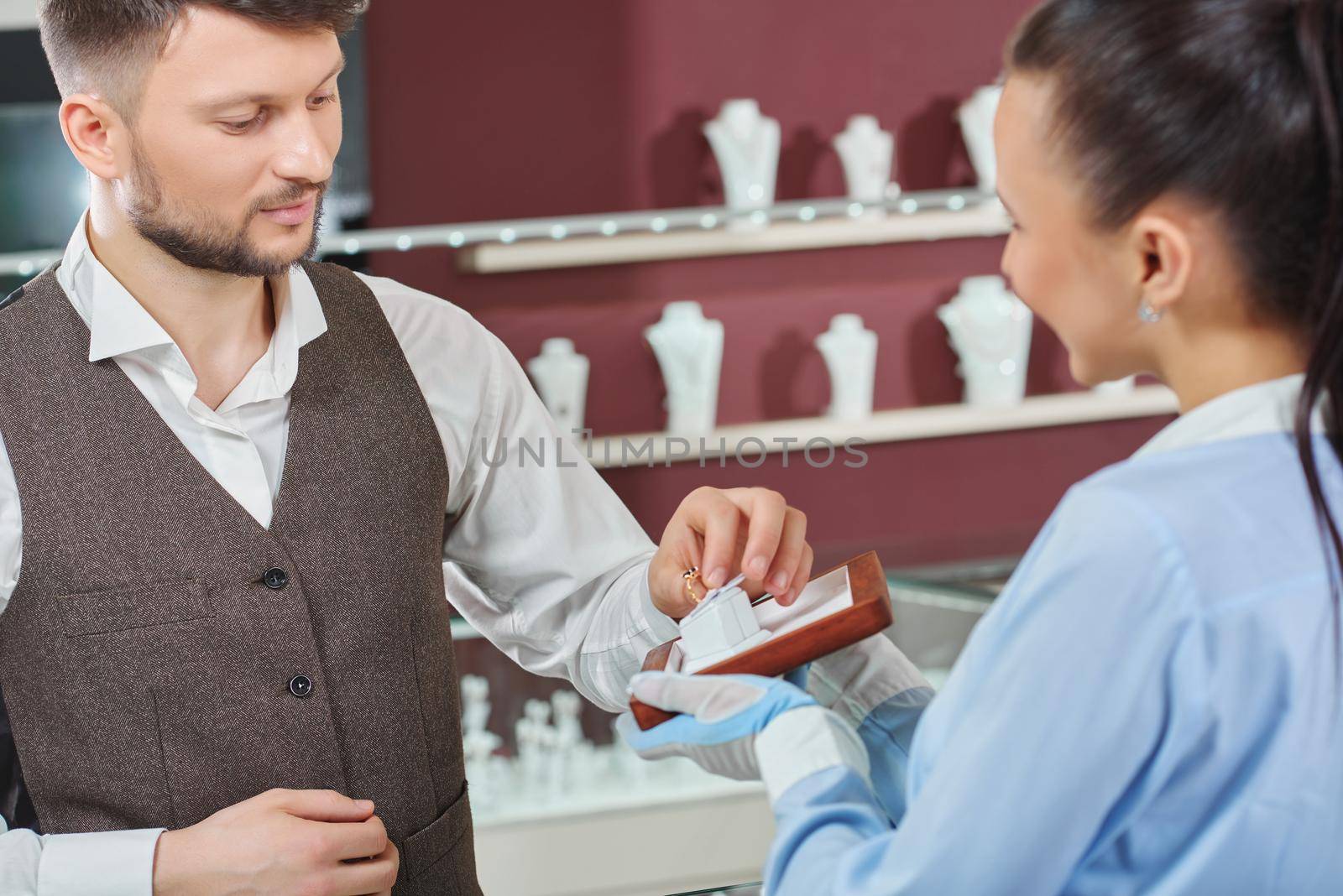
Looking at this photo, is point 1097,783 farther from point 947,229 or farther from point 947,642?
point 947,229

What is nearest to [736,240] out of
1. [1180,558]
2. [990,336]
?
[990,336]

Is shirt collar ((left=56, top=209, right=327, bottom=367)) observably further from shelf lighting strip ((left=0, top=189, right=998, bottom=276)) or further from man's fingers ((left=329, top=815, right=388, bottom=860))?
shelf lighting strip ((left=0, top=189, right=998, bottom=276))

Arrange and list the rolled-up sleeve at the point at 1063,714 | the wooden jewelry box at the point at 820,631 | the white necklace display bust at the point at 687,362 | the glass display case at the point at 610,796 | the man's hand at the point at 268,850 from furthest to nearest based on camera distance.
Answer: the white necklace display bust at the point at 687,362 < the glass display case at the point at 610,796 < the man's hand at the point at 268,850 < the wooden jewelry box at the point at 820,631 < the rolled-up sleeve at the point at 1063,714

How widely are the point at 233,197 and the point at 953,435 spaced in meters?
2.89

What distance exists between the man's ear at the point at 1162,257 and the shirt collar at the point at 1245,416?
0.22 ft

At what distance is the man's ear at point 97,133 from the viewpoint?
1.19m

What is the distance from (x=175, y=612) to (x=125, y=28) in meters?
0.51

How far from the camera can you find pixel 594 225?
3.21 meters

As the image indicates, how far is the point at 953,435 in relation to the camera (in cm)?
381

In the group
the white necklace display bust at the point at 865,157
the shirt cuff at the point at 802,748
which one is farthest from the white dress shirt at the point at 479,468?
the white necklace display bust at the point at 865,157

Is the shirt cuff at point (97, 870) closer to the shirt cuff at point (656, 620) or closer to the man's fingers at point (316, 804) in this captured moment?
the man's fingers at point (316, 804)

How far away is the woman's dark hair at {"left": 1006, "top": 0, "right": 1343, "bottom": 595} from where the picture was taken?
0.69 m

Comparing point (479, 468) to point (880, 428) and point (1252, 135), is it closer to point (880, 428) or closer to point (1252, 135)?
point (1252, 135)

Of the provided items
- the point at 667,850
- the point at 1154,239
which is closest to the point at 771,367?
the point at 667,850
